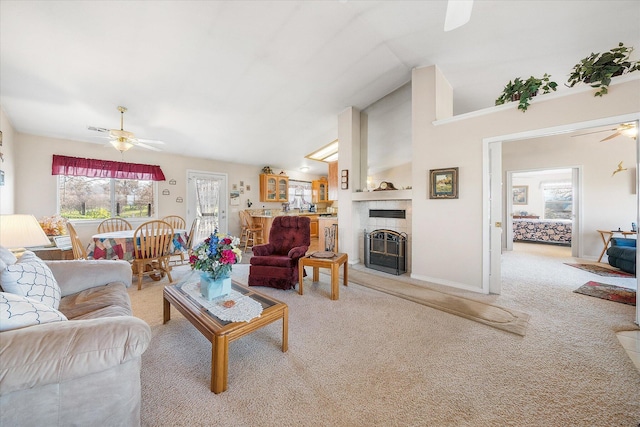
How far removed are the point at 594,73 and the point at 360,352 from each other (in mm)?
3374

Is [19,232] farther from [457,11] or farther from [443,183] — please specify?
[443,183]

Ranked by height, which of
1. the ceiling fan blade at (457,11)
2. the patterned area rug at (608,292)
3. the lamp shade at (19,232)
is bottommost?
the patterned area rug at (608,292)

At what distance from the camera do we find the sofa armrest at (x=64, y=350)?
0.81m

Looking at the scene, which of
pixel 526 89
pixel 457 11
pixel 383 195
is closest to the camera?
pixel 457 11

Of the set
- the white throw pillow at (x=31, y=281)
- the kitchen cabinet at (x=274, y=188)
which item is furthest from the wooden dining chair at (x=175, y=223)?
the white throw pillow at (x=31, y=281)

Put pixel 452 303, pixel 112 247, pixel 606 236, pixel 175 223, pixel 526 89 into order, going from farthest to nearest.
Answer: pixel 175 223 → pixel 606 236 → pixel 112 247 → pixel 452 303 → pixel 526 89

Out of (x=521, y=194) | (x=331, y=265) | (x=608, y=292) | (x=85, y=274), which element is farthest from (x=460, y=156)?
(x=521, y=194)

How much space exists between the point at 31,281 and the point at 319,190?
7120mm

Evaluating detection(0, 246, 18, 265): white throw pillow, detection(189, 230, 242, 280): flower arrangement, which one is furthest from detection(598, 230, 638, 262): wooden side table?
detection(0, 246, 18, 265): white throw pillow

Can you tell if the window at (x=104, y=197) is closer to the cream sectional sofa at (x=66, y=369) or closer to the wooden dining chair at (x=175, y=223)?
the wooden dining chair at (x=175, y=223)

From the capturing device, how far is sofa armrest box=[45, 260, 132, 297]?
72.4 inches

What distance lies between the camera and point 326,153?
21.5 ft

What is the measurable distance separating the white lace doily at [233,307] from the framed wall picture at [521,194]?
10213 mm

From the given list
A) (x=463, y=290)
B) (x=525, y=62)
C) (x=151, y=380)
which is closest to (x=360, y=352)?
(x=151, y=380)
